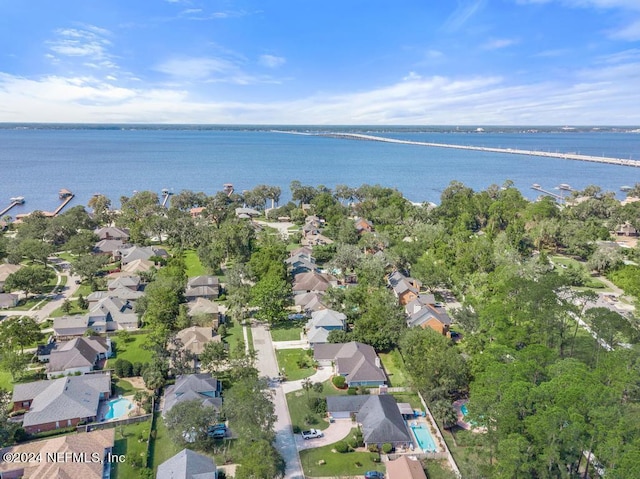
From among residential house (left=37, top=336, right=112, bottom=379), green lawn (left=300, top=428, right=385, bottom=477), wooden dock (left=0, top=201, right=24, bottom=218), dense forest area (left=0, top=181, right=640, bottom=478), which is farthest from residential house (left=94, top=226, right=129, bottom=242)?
green lawn (left=300, top=428, right=385, bottom=477)

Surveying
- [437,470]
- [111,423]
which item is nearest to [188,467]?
[111,423]

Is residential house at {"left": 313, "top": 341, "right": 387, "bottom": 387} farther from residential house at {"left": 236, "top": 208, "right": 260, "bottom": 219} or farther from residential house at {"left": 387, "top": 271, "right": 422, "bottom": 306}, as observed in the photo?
residential house at {"left": 236, "top": 208, "right": 260, "bottom": 219}

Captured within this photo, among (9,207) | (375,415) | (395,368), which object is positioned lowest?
(9,207)

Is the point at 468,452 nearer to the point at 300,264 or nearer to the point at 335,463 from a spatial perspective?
the point at 335,463

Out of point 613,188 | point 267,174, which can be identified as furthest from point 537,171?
point 267,174

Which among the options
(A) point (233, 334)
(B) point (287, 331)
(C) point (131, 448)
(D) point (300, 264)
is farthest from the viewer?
(D) point (300, 264)

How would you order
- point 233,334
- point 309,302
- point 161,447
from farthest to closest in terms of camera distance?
point 309,302 < point 233,334 < point 161,447
